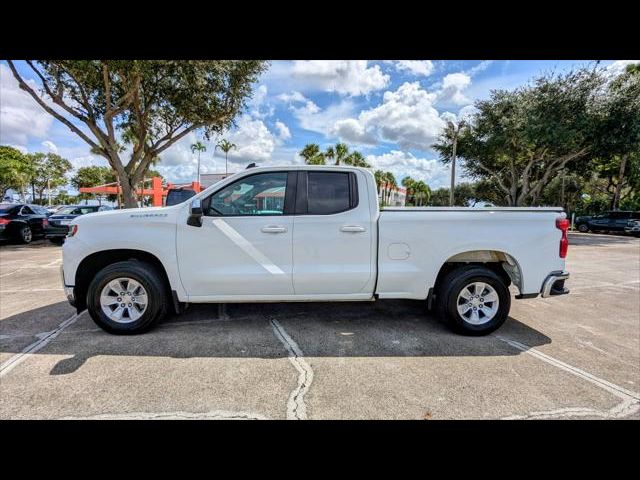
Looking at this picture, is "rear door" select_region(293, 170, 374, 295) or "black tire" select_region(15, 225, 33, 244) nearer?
"rear door" select_region(293, 170, 374, 295)

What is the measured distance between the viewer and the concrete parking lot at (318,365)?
2.67m

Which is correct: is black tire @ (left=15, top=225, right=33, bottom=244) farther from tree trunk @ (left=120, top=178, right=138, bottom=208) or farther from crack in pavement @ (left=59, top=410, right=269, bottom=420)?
crack in pavement @ (left=59, top=410, right=269, bottom=420)

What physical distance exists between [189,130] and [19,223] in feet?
26.8

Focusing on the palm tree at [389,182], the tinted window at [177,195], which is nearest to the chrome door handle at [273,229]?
the tinted window at [177,195]

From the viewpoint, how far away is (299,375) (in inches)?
123

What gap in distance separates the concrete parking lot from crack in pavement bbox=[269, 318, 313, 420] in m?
0.01

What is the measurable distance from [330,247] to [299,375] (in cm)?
145

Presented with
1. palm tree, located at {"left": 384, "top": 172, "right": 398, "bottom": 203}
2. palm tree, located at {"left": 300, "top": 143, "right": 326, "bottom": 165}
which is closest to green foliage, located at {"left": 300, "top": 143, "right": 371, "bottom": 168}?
palm tree, located at {"left": 300, "top": 143, "right": 326, "bottom": 165}

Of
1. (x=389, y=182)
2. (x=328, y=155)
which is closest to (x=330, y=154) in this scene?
(x=328, y=155)

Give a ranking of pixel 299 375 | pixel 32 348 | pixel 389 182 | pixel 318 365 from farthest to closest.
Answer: pixel 389 182 < pixel 32 348 < pixel 318 365 < pixel 299 375

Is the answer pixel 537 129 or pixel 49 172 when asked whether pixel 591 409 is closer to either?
pixel 537 129

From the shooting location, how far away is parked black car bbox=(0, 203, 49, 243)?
→ 40.1ft
